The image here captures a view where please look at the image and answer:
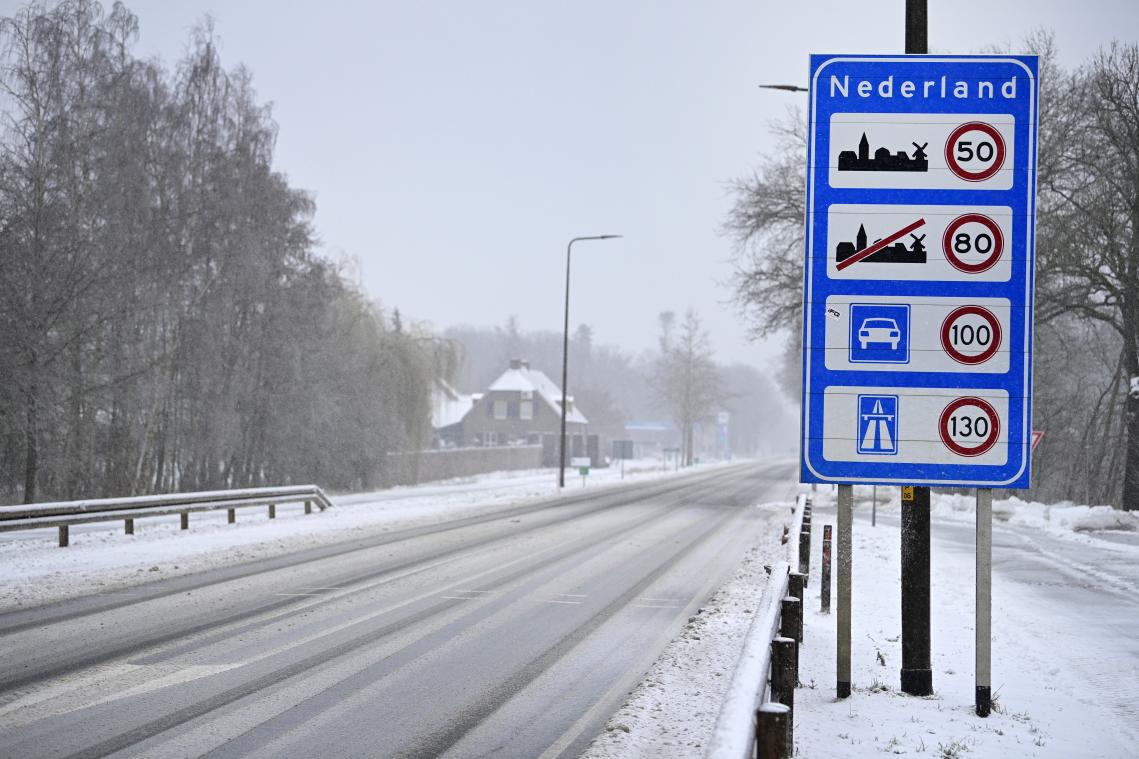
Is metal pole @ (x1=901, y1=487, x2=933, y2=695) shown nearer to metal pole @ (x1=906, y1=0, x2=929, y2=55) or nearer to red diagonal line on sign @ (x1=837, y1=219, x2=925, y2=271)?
red diagonal line on sign @ (x1=837, y1=219, x2=925, y2=271)

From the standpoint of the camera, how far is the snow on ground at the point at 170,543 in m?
13.5

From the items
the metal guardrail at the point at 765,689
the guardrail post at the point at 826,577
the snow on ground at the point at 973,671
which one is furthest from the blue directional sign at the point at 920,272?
the guardrail post at the point at 826,577

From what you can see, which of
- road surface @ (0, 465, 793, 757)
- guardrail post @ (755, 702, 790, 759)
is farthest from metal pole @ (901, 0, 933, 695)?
guardrail post @ (755, 702, 790, 759)

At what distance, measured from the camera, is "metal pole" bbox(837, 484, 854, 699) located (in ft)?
24.8

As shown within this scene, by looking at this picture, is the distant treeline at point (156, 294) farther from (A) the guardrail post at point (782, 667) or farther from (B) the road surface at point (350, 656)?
(A) the guardrail post at point (782, 667)

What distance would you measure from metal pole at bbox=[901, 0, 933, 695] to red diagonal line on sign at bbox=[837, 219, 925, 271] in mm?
1440

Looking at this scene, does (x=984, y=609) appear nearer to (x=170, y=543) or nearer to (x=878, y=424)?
(x=878, y=424)

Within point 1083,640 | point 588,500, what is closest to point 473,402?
point 588,500

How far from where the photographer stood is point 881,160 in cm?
784

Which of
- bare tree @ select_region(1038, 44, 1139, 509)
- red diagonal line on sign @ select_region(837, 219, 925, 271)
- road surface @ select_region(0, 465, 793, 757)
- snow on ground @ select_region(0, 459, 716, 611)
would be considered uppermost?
bare tree @ select_region(1038, 44, 1139, 509)

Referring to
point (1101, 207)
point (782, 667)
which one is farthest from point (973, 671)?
point (1101, 207)

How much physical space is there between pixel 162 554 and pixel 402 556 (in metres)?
4.05

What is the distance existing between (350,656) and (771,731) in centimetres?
582

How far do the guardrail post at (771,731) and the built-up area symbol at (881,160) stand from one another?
516 centimetres
